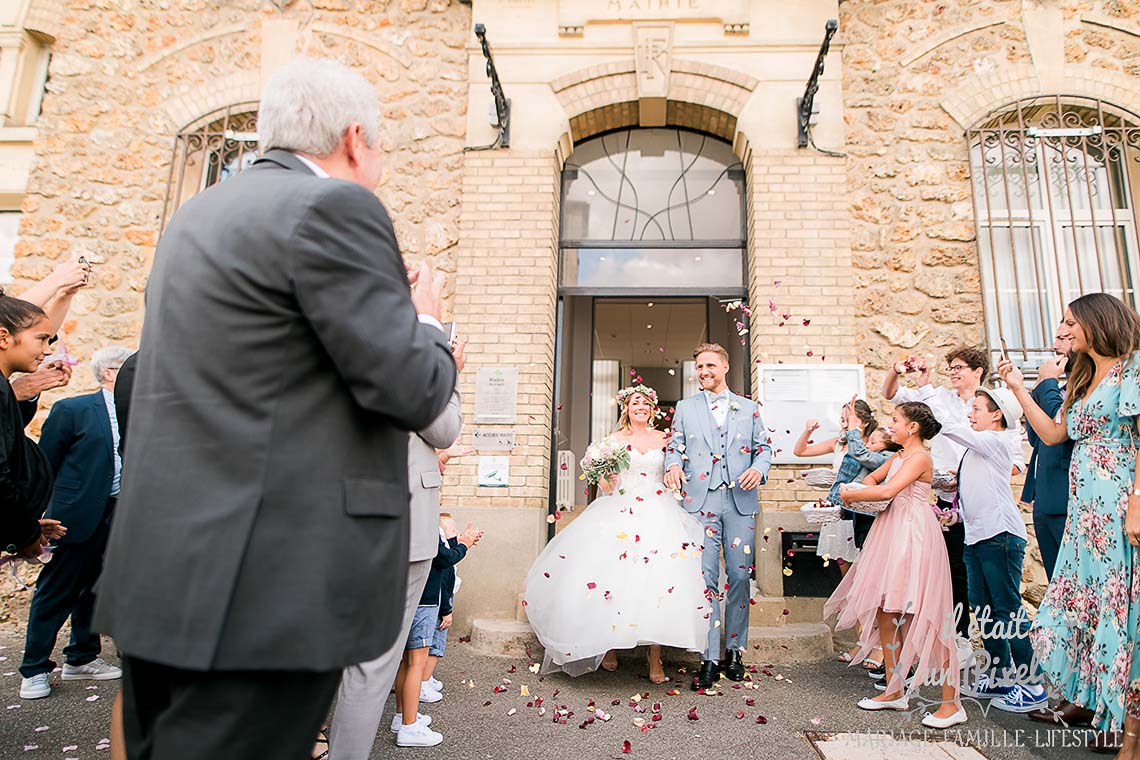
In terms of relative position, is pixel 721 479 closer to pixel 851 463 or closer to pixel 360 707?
pixel 851 463

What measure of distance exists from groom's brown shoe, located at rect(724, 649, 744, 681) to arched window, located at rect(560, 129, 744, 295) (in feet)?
11.6

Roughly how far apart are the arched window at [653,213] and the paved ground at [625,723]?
3839 mm

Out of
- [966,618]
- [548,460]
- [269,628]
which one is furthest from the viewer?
[548,460]

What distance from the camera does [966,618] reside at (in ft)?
15.7

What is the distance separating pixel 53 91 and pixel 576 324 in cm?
678

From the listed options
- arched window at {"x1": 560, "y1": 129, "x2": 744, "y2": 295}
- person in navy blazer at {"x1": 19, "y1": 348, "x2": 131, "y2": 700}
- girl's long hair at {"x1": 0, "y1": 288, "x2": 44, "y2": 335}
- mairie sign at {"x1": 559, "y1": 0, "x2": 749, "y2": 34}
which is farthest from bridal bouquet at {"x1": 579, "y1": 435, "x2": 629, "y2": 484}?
mairie sign at {"x1": 559, "y1": 0, "x2": 749, "y2": 34}

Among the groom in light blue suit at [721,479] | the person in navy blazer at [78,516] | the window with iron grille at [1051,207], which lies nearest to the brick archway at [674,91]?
the window with iron grille at [1051,207]

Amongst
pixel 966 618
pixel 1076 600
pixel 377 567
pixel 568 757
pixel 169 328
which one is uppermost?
pixel 169 328

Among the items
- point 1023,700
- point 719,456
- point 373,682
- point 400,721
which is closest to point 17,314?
Answer: point 373,682

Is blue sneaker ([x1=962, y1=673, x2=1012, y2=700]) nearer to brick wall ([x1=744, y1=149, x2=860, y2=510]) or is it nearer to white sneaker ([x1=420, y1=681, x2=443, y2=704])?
brick wall ([x1=744, y1=149, x2=860, y2=510])

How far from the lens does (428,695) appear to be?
4.18 meters

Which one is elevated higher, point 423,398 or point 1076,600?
point 423,398

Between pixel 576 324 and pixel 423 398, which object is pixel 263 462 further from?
pixel 576 324

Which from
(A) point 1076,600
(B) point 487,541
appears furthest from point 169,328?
(B) point 487,541
